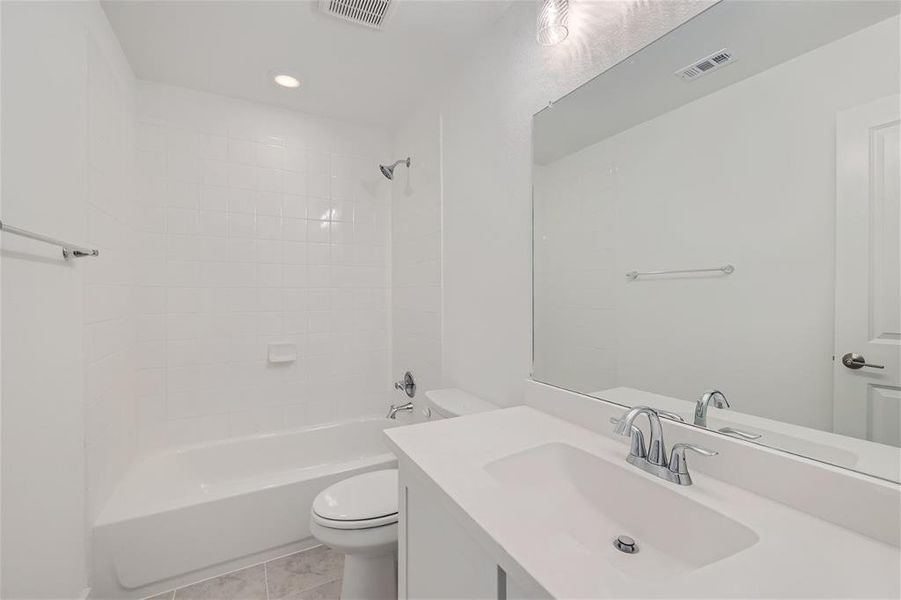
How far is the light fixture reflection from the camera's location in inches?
47.5

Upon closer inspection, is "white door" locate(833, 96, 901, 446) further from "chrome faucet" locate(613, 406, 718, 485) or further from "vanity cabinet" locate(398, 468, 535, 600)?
"vanity cabinet" locate(398, 468, 535, 600)

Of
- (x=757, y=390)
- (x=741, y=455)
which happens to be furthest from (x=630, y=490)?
(x=757, y=390)

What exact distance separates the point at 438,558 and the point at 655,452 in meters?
0.51

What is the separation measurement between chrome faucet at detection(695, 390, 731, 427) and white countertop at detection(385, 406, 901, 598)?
9 centimetres

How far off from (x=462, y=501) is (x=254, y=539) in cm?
158

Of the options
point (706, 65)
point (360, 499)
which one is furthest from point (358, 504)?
point (706, 65)

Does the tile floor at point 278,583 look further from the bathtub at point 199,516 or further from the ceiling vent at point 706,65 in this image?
the ceiling vent at point 706,65

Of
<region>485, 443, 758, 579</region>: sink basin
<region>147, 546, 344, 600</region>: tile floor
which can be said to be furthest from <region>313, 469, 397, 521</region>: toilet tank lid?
<region>485, 443, 758, 579</region>: sink basin

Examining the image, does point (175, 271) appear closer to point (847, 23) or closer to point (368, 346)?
point (368, 346)

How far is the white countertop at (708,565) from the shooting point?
47 cm

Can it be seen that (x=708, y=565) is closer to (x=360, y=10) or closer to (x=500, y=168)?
(x=500, y=168)

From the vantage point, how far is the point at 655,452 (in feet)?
2.64

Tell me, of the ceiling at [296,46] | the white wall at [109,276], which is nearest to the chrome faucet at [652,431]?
the ceiling at [296,46]

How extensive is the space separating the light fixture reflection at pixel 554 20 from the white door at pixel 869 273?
2.83ft
